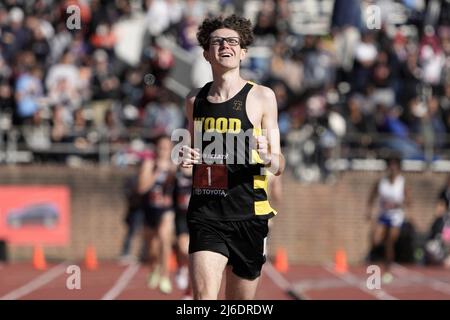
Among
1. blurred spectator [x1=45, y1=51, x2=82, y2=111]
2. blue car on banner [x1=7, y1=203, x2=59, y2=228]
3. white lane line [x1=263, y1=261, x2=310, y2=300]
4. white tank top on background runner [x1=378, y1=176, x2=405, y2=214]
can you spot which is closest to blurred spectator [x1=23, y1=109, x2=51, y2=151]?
blurred spectator [x1=45, y1=51, x2=82, y2=111]

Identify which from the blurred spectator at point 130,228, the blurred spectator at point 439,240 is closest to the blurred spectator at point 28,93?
the blurred spectator at point 130,228

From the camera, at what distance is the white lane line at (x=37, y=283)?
15.3 m

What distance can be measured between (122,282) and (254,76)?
6048 mm

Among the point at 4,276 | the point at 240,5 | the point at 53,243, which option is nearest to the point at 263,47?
the point at 240,5

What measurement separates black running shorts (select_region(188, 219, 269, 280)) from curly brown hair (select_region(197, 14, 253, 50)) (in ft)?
3.90

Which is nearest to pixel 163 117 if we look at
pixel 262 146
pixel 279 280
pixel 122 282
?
pixel 279 280

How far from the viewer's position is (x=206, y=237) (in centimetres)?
806

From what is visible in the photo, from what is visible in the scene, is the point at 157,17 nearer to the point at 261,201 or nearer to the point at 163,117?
the point at 163,117

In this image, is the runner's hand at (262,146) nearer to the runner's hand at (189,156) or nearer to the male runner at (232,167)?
the male runner at (232,167)

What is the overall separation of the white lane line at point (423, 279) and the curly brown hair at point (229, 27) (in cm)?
889

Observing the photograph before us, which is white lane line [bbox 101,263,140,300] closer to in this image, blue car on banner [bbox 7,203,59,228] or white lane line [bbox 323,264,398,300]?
blue car on banner [bbox 7,203,59,228]

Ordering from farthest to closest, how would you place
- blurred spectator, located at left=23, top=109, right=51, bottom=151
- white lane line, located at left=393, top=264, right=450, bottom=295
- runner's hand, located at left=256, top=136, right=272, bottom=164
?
blurred spectator, located at left=23, top=109, right=51, bottom=151
white lane line, located at left=393, top=264, right=450, bottom=295
runner's hand, located at left=256, top=136, right=272, bottom=164

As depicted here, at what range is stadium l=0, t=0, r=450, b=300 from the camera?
2164 centimetres
